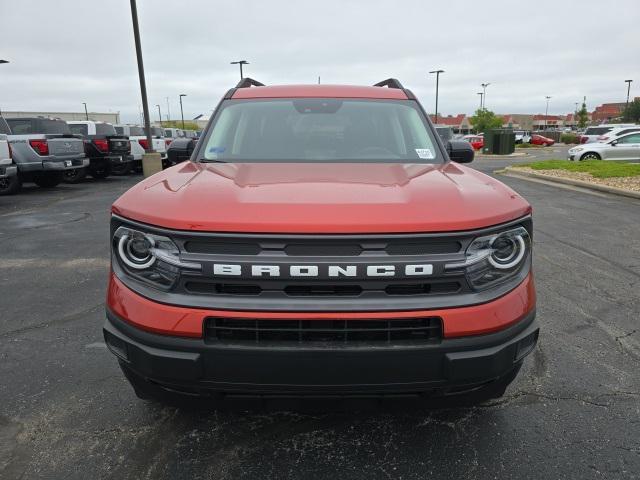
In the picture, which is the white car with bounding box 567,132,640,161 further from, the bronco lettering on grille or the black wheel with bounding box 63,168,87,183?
the bronco lettering on grille

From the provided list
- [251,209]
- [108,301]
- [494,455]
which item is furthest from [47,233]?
[494,455]

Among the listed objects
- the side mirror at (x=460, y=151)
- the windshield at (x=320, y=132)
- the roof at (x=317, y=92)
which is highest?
the roof at (x=317, y=92)

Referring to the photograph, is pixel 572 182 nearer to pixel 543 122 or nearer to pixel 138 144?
pixel 138 144

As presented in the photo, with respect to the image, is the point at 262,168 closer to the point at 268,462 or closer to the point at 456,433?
the point at 268,462

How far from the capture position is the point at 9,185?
1224 cm

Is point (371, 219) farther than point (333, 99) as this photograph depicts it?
No

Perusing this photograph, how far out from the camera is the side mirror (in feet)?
12.4

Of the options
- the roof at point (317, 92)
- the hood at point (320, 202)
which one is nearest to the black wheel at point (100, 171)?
the roof at point (317, 92)

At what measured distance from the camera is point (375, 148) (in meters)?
3.42

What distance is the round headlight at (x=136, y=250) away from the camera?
210 cm

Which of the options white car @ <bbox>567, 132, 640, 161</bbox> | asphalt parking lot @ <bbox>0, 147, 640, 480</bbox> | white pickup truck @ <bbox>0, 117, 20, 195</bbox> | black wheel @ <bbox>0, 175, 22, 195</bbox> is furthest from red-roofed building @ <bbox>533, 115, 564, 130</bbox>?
asphalt parking lot @ <bbox>0, 147, 640, 480</bbox>

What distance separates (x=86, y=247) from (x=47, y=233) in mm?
1509

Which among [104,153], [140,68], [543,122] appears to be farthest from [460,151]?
[543,122]

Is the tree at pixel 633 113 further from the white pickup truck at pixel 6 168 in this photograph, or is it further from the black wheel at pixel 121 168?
the white pickup truck at pixel 6 168
